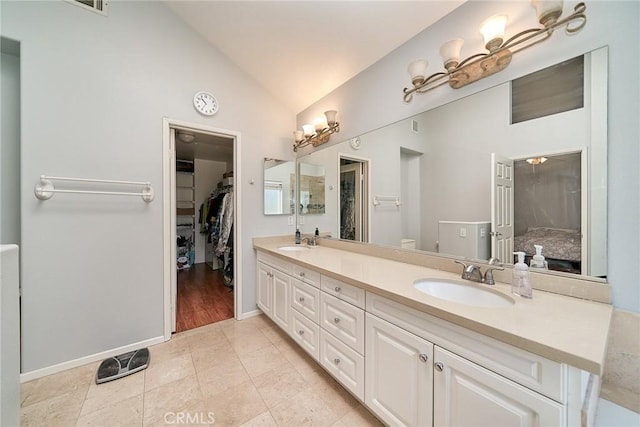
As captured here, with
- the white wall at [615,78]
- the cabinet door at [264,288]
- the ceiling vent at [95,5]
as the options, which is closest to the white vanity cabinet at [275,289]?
the cabinet door at [264,288]

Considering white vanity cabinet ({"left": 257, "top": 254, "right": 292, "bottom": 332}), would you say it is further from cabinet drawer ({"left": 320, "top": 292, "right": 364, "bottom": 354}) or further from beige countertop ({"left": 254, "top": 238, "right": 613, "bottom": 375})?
beige countertop ({"left": 254, "top": 238, "right": 613, "bottom": 375})

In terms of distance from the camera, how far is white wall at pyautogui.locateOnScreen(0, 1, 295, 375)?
1.59 m

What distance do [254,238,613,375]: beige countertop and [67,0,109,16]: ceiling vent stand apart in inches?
108

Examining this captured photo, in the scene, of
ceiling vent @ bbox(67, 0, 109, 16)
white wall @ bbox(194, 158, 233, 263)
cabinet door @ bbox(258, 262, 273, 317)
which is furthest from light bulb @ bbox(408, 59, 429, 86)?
white wall @ bbox(194, 158, 233, 263)

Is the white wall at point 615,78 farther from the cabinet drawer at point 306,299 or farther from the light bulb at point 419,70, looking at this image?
the cabinet drawer at point 306,299

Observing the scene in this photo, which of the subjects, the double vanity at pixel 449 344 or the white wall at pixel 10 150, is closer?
the double vanity at pixel 449 344

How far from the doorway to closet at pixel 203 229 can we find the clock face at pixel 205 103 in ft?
0.64

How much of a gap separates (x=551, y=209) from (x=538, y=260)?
0.83ft

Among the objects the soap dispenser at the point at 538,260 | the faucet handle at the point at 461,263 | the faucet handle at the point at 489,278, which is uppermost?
the soap dispenser at the point at 538,260

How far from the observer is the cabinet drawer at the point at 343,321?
1.29 metres

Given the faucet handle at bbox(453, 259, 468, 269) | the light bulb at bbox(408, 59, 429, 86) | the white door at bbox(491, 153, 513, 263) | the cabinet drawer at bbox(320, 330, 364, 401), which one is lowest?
the cabinet drawer at bbox(320, 330, 364, 401)

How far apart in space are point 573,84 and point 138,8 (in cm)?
309

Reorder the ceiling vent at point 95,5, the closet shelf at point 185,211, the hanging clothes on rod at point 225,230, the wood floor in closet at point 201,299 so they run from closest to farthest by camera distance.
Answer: the ceiling vent at point 95,5
the wood floor in closet at point 201,299
the hanging clothes on rod at point 225,230
the closet shelf at point 185,211

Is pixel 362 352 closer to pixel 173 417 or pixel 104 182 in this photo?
pixel 173 417
